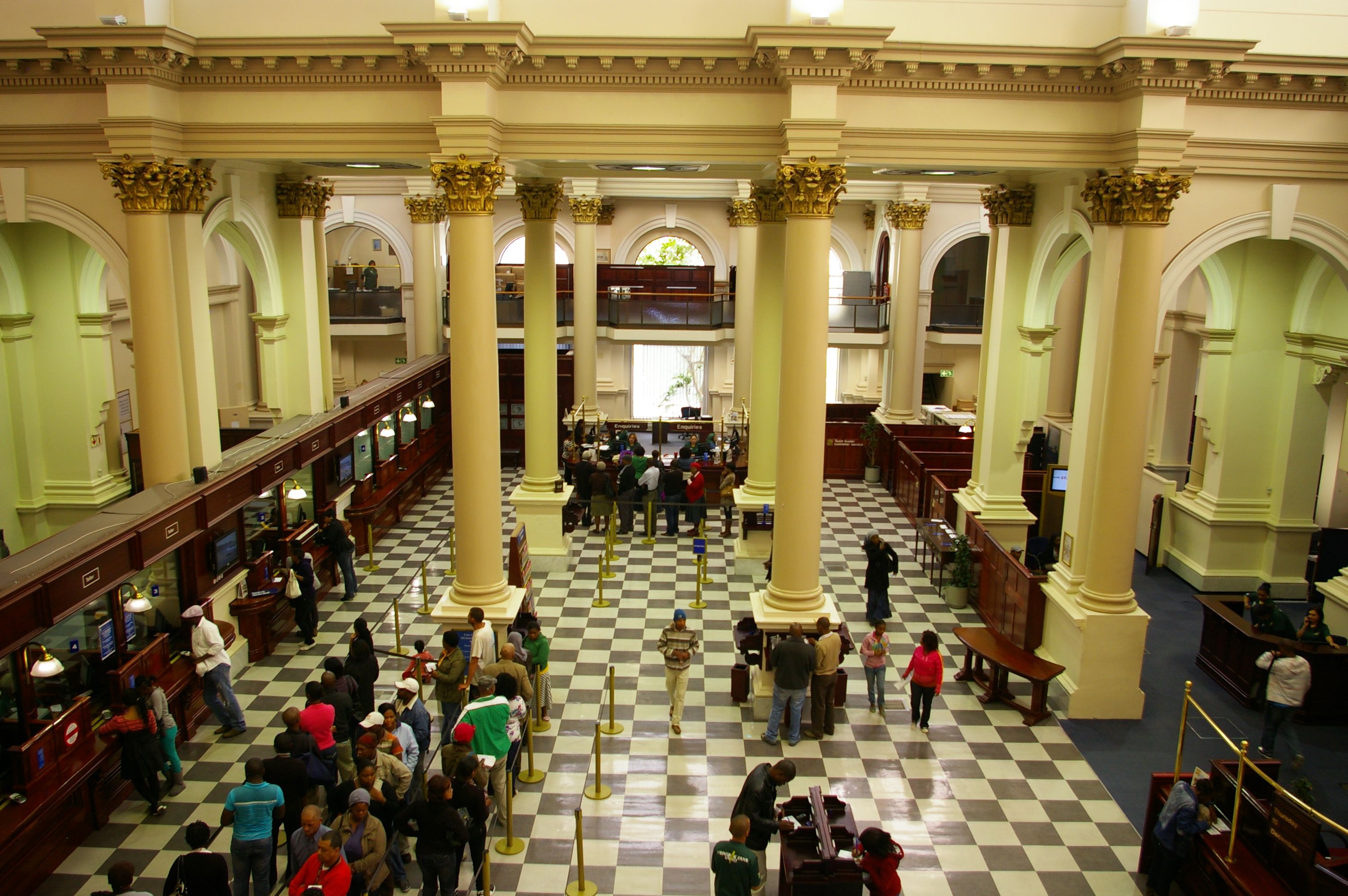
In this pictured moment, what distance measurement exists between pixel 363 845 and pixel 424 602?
7058 mm

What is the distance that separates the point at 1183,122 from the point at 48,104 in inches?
495

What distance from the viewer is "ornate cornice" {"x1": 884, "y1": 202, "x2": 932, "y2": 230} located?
2197cm

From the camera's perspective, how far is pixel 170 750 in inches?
360

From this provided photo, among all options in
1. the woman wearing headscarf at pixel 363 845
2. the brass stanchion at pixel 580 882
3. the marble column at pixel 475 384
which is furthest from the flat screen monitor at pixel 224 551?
the brass stanchion at pixel 580 882

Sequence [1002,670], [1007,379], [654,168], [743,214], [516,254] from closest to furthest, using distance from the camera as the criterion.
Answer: [1002,670], [654,168], [1007,379], [743,214], [516,254]

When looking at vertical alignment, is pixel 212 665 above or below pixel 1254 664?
above

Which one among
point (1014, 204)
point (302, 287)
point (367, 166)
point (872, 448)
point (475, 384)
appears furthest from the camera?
point (872, 448)

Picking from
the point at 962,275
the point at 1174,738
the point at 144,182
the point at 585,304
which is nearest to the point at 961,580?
the point at 1174,738

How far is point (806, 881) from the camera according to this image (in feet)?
24.4

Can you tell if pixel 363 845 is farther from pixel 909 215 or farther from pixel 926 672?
pixel 909 215

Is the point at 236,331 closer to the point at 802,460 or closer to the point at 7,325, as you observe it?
the point at 7,325

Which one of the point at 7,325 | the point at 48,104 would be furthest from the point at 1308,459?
the point at 7,325

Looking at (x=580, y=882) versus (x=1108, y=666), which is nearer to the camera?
(x=580, y=882)

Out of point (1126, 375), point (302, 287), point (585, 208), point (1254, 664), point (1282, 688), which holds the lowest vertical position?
point (1254, 664)
